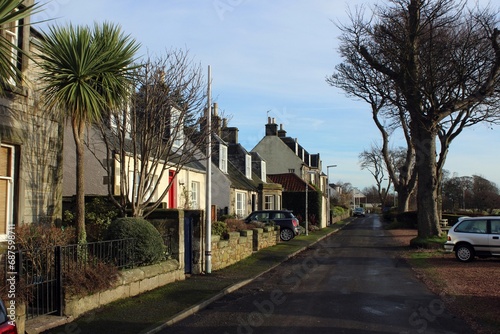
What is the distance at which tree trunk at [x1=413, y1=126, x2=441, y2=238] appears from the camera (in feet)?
78.6

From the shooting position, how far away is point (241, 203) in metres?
33.0

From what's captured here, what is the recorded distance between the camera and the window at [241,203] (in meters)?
32.2

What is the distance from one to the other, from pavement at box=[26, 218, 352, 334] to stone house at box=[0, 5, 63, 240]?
286cm

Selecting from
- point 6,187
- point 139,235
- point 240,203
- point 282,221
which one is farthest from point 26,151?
point 240,203

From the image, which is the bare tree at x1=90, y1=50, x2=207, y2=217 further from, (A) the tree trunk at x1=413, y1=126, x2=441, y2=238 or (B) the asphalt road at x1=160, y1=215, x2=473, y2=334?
(A) the tree trunk at x1=413, y1=126, x2=441, y2=238

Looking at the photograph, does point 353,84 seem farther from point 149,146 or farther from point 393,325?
point 393,325

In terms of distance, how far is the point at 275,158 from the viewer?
174 ft


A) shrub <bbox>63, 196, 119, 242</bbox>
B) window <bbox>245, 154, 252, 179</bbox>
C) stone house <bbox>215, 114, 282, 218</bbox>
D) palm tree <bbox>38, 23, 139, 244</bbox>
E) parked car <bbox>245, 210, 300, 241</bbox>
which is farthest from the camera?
window <bbox>245, 154, 252, 179</bbox>

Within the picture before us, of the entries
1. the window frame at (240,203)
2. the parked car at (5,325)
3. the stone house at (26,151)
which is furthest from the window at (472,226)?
the parked car at (5,325)

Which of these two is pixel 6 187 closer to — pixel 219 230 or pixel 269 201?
pixel 219 230

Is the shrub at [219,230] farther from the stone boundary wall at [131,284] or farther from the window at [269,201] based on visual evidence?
the window at [269,201]

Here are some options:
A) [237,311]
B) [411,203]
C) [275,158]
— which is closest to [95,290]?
[237,311]

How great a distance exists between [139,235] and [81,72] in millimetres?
3638

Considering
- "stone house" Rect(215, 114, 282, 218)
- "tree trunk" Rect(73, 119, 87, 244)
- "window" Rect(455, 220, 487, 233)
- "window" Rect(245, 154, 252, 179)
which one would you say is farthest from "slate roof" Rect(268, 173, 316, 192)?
"tree trunk" Rect(73, 119, 87, 244)
